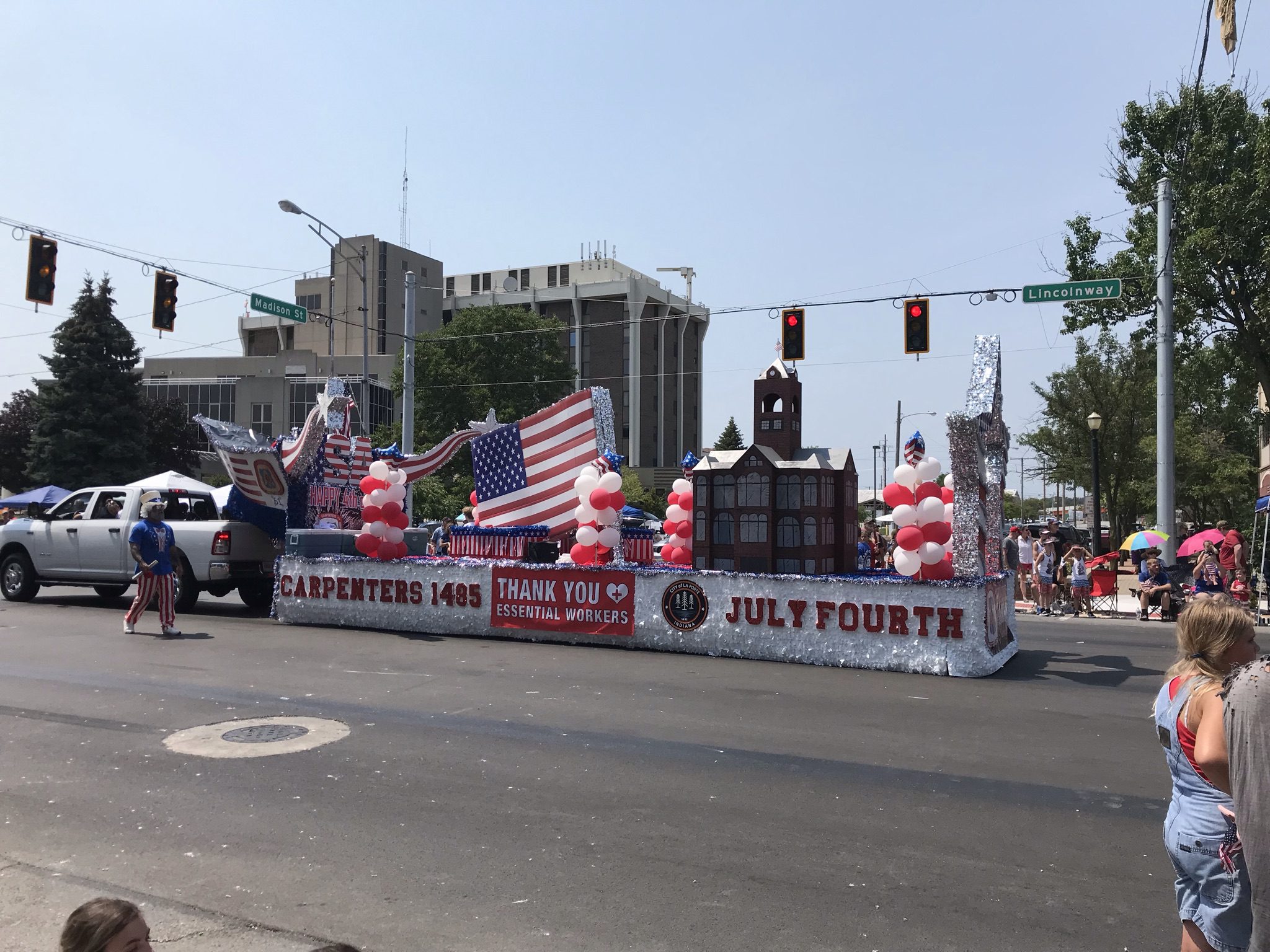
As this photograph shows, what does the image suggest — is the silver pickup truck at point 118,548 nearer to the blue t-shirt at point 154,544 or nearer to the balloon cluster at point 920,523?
the blue t-shirt at point 154,544

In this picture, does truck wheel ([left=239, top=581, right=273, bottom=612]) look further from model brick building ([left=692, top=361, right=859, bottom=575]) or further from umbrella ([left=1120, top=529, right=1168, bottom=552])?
umbrella ([left=1120, top=529, right=1168, bottom=552])

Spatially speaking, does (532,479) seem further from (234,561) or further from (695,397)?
(695,397)

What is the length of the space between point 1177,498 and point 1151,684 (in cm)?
3227

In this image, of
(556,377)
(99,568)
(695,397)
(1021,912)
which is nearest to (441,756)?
(1021,912)

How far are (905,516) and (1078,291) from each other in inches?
342

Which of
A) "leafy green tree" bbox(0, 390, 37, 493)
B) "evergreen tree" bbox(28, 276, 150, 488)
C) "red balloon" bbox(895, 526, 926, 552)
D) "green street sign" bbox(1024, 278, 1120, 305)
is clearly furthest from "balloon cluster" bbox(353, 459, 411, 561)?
"leafy green tree" bbox(0, 390, 37, 493)

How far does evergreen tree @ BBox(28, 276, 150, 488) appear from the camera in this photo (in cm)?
4284

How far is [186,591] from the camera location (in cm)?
1633

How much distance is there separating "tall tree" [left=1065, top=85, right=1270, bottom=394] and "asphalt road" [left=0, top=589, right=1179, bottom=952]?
1787 cm

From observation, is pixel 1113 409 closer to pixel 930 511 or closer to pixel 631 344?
pixel 930 511

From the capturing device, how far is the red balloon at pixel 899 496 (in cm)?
1191

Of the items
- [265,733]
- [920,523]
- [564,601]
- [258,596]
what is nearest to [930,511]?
[920,523]

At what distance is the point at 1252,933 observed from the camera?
2621 millimetres

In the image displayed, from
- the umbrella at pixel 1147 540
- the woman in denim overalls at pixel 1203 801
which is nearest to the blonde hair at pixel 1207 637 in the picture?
the woman in denim overalls at pixel 1203 801
